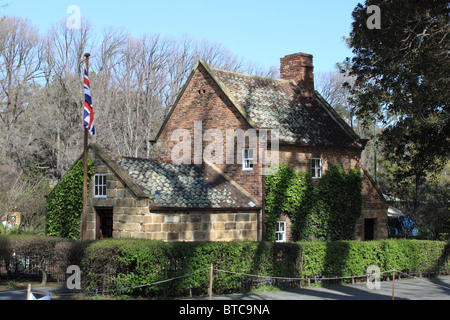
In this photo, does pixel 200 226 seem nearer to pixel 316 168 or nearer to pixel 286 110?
pixel 316 168

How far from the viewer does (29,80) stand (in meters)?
47.3

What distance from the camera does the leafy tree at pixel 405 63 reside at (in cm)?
2041

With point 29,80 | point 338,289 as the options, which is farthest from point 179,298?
point 29,80

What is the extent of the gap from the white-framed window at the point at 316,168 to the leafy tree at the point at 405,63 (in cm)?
333

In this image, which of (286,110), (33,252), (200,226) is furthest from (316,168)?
(33,252)

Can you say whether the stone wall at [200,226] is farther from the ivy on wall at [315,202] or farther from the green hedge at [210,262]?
the green hedge at [210,262]

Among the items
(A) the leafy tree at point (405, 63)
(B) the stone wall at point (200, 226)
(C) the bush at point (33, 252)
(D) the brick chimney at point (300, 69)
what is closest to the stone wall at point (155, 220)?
(B) the stone wall at point (200, 226)

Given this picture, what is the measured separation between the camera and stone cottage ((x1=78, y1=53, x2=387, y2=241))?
20.6 m

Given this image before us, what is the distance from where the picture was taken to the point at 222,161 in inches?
981

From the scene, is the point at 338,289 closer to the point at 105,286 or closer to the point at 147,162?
the point at 105,286

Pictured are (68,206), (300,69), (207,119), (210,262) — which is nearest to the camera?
A: (210,262)

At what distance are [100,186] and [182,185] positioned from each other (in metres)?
3.27

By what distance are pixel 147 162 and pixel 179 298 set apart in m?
8.96

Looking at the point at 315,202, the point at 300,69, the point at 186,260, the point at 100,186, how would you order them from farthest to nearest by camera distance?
the point at 300,69 → the point at 315,202 → the point at 100,186 → the point at 186,260
